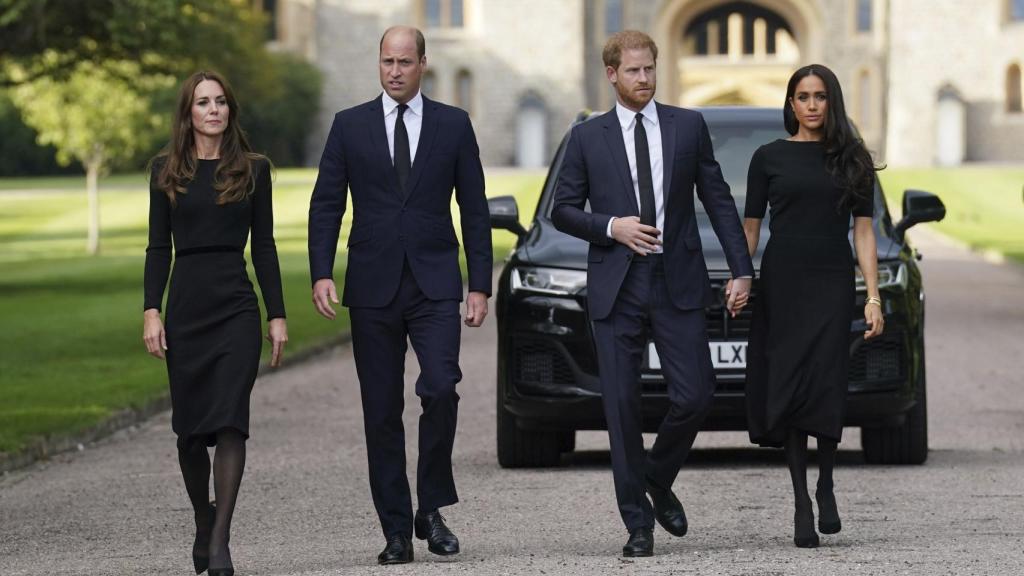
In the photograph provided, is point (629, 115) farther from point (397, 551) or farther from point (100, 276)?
point (100, 276)

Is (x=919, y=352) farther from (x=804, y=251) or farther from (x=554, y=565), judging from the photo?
(x=554, y=565)

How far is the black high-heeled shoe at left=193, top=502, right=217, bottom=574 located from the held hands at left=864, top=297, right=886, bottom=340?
2410 millimetres

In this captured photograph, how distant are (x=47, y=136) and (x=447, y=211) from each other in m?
29.4

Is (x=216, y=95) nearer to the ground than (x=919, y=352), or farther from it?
farther from it

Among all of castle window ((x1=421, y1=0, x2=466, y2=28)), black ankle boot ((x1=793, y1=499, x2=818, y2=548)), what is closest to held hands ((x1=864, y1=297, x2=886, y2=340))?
black ankle boot ((x1=793, y1=499, x2=818, y2=548))

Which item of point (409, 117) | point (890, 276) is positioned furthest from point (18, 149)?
point (409, 117)

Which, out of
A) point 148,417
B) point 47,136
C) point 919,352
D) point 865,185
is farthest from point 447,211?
point 47,136

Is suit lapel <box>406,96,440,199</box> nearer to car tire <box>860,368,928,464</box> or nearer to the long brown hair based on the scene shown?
the long brown hair

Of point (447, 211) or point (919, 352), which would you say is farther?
point (919, 352)

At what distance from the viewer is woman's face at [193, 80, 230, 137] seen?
6789mm

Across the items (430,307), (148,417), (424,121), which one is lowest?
(148,417)

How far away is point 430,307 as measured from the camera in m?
7.01

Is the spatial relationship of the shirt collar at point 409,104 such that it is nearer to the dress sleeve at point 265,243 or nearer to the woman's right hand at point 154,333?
the dress sleeve at point 265,243

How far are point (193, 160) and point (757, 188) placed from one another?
206 centimetres
